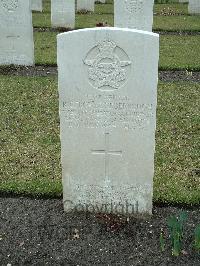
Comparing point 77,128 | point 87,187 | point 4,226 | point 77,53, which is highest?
point 77,53

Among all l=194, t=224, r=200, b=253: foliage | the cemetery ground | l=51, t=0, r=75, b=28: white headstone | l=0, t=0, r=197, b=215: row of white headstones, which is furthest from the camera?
l=51, t=0, r=75, b=28: white headstone

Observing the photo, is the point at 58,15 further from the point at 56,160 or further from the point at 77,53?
the point at 77,53

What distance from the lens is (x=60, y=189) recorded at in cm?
500

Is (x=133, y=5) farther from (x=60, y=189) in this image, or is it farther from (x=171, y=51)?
(x=60, y=189)

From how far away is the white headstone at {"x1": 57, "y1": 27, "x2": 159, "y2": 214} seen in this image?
3.96 meters

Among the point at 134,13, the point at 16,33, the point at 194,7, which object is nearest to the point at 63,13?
the point at 134,13

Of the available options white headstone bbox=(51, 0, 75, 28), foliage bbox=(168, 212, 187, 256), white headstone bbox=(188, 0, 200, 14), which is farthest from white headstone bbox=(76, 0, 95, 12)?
foliage bbox=(168, 212, 187, 256)

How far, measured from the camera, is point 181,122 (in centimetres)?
709

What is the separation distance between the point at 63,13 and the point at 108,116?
35.2 feet

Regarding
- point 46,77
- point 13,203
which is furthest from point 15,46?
point 13,203

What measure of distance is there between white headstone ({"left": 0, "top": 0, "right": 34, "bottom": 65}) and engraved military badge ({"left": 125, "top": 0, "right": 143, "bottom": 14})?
2814mm

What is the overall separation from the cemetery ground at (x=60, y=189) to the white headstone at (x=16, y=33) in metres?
0.86

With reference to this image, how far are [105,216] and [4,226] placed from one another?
0.94 metres

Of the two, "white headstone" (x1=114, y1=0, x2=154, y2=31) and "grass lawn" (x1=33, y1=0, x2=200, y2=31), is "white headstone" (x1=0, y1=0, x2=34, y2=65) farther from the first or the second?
"grass lawn" (x1=33, y1=0, x2=200, y2=31)
